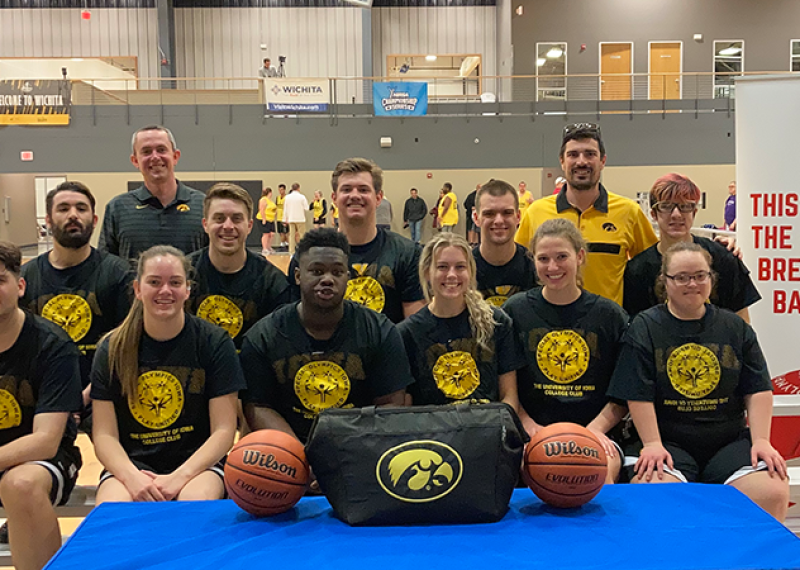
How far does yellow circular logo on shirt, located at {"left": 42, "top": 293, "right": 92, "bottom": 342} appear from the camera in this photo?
12.6ft

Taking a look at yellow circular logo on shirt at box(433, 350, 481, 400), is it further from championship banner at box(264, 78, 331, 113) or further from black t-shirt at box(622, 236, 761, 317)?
championship banner at box(264, 78, 331, 113)

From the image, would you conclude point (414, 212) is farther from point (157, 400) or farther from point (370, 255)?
point (157, 400)

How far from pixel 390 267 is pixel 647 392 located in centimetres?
155

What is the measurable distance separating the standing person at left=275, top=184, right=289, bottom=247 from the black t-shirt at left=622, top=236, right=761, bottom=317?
15.8m

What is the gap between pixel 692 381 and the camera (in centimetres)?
344

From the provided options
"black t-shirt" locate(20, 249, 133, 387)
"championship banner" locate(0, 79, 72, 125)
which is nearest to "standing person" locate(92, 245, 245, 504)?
"black t-shirt" locate(20, 249, 133, 387)

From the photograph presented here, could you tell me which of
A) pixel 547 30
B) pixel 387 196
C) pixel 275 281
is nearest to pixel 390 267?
pixel 275 281

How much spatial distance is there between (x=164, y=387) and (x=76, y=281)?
1030 mm

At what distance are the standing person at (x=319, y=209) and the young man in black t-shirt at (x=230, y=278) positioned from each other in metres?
15.3

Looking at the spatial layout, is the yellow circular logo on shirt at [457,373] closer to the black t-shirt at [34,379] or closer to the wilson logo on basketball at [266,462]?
the wilson logo on basketball at [266,462]

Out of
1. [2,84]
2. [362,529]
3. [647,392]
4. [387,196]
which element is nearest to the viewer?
[362,529]

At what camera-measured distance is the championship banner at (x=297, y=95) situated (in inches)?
761

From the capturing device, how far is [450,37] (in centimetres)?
2352

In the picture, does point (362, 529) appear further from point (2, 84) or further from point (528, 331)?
point (2, 84)
